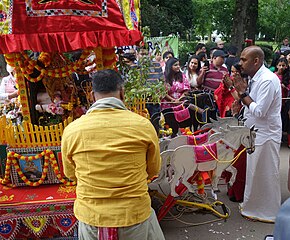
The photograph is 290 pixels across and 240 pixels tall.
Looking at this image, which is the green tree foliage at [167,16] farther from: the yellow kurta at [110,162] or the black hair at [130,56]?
the yellow kurta at [110,162]

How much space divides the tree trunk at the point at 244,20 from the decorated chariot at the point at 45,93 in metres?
7.85

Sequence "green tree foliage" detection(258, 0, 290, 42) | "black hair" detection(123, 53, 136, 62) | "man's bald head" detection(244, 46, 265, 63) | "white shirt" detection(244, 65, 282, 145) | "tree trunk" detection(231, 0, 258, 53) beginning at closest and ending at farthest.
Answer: "white shirt" detection(244, 65, 282, 145), "man's bald head" detection(244, 46, 265, 63), "black hair" detection(123, 53, 136, 62), "tree trunk" detection(231, 0, 258, 53), "green tree foliage" detection(258, 0, 290, 42)

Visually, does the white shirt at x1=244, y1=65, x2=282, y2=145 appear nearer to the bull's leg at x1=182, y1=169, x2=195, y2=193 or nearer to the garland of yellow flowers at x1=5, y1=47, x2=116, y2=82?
the bull's leg at x1=182, y1=169, x2=195, y2=193

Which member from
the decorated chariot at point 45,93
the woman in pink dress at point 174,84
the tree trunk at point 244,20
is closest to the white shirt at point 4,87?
the decorated chariot at point 45,93

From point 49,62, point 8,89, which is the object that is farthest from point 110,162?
point 8,89

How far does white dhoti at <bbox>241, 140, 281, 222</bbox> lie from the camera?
3.76 metres

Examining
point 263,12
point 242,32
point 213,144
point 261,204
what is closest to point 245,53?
point 213,144

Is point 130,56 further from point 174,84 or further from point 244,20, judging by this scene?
point 244,20

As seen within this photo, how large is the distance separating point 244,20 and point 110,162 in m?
9.78

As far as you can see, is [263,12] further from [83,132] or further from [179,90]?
[83,132]

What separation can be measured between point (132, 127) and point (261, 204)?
2.58 m

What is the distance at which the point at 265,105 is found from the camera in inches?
140

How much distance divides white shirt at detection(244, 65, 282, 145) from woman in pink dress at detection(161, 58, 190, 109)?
2.33 meters

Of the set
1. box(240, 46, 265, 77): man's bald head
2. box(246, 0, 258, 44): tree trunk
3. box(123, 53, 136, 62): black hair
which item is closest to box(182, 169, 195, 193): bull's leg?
box(240, 46, 265, 77): man's bald head
